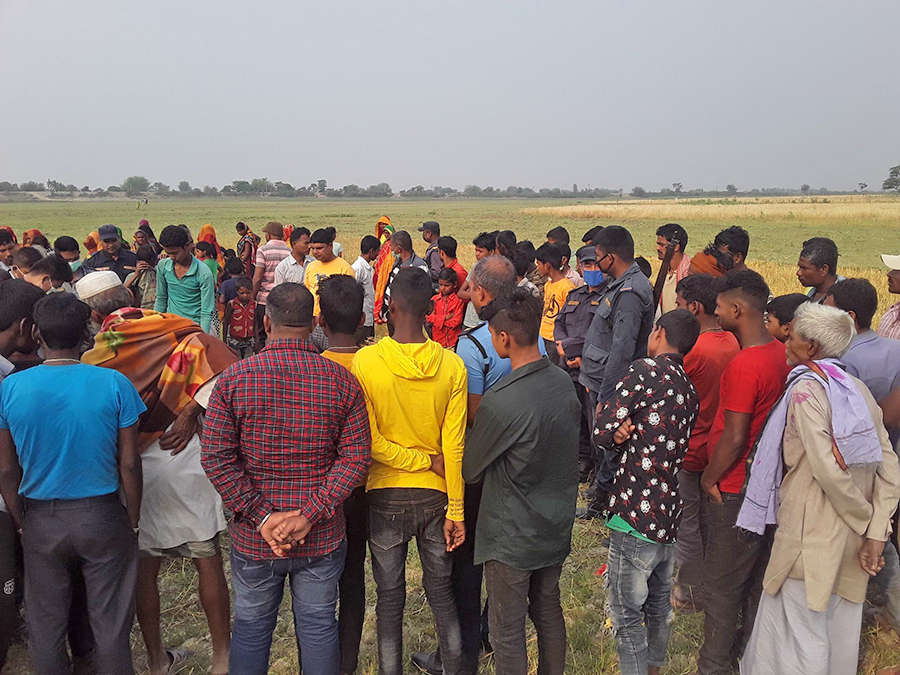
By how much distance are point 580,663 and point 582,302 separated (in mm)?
2900

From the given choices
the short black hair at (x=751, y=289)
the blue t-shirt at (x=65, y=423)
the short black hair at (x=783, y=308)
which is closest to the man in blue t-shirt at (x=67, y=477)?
the blue t-shirt at (x=65, y=423)

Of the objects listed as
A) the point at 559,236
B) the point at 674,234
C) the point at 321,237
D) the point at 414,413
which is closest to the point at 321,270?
the point at 321,237

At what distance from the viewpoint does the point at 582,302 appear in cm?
549

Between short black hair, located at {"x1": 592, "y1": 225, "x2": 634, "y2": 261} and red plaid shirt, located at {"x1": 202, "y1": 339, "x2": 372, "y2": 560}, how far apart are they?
270cm

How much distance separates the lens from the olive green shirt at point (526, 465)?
9.15 ft

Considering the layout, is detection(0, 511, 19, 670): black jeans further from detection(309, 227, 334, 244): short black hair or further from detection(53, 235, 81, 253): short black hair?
detection(53, 235, 81, 253): short black hair

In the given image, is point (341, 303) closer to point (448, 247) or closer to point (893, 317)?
point (893, 317)

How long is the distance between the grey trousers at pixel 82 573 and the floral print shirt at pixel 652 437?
2.30m

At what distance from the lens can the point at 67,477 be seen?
2.76 meters

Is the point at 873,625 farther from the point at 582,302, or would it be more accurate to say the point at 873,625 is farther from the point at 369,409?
the point at 369,409

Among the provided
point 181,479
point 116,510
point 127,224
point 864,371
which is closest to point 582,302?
point 864,371

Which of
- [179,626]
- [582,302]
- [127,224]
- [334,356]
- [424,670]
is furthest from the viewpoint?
[127,224]

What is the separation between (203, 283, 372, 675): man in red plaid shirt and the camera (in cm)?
257

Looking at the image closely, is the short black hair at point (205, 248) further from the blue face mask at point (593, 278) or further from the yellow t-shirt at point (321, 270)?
Answer: the blue face mask at point (593, 278)
